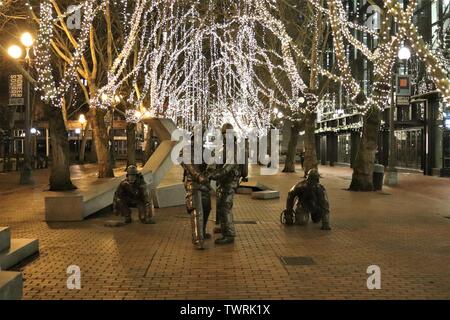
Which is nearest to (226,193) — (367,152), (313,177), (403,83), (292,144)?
(313,177)

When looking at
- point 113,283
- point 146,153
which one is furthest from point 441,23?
point 113,283

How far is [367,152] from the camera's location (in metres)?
20.4

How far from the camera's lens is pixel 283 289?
269 inches

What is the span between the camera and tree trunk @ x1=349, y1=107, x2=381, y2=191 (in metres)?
20.2

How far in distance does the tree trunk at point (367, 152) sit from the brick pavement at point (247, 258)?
5.67 metres

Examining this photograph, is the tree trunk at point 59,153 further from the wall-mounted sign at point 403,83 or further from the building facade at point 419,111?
the building facade at point 419,111

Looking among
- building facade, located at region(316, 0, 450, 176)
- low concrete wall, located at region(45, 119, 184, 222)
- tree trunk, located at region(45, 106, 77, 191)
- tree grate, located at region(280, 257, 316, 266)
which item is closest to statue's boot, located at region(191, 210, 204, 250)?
tree grate, located at region(280, 257, 316, 266)

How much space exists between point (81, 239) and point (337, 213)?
273 inches

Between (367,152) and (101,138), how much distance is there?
483 inches

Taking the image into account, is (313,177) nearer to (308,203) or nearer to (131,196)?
(308,203)

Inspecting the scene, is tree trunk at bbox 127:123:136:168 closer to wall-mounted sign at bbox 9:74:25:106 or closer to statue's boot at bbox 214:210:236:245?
wall-mounted sign at bbox 9:74:25:106

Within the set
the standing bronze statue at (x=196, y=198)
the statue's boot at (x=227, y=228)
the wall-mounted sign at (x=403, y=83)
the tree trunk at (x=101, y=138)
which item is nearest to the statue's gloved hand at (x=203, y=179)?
the standing bronze statue at (x=196, y=198)

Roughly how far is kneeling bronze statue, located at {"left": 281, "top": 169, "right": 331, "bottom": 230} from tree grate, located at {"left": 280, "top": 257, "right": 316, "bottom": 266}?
9.99 ft

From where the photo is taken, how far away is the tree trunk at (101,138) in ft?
84.4
